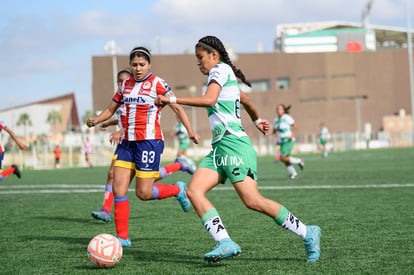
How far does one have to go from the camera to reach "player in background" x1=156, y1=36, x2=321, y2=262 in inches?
213

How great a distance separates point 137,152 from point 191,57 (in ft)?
257

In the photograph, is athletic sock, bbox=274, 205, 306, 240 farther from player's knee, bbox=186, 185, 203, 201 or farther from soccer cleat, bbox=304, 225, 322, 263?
player's knee, bbox=186, 185, 203, 201

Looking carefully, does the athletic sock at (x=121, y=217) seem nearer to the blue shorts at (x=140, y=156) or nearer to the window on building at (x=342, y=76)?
the blue shorts at (x=140, y=156)

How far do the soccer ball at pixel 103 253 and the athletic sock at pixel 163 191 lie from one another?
5.62 feet

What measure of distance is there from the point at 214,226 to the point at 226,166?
21.9 inches

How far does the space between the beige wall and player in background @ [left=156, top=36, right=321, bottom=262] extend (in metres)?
79.0

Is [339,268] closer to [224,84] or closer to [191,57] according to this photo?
[224,84]

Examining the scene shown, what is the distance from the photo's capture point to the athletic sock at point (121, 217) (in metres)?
6.82

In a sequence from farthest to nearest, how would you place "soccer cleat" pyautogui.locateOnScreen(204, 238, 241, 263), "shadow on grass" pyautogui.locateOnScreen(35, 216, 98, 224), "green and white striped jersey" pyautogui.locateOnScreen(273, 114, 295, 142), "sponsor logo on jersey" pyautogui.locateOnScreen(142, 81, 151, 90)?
"green and white striped jersey" pyautogui.locateOnScreen(273, 114, 295, 142) → "shadow on grass" pyautogui.locateOnScreen(35, 216, 98, 224) → "sponsor logo on jersey" pyautogui.locateOnScreen(142, 81, 151, 90) → "soccer cleat" pyautogui.locateOnScreen(204, 238, 241, 263)

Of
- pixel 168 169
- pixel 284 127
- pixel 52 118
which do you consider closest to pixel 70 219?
pixel 168 169

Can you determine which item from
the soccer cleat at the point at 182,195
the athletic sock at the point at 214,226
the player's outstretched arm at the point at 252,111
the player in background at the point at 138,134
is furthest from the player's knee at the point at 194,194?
the soccer cleat at the point at 182,195

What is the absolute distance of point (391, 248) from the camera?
616cm

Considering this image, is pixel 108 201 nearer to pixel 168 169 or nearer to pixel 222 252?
pixel 168 169

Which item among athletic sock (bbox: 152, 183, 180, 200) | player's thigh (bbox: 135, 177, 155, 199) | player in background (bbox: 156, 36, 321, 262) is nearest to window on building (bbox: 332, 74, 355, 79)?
athletic sock (bbox: 152, 183, 180, 200)
